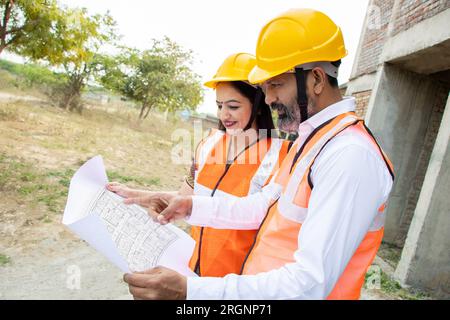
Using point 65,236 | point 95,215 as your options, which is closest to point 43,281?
point 65,236

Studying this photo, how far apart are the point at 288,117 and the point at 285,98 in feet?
0.25

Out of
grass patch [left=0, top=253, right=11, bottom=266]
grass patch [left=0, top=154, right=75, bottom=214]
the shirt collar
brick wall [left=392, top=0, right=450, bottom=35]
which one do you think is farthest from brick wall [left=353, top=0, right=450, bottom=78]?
grass patch [left=0, top=154, right=75, bottom=214]

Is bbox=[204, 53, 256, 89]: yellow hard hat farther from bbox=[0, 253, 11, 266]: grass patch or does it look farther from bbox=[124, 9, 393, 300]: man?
bbox=[0, 253, 11, 266]: grass patch

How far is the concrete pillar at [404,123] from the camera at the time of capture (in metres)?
5.39

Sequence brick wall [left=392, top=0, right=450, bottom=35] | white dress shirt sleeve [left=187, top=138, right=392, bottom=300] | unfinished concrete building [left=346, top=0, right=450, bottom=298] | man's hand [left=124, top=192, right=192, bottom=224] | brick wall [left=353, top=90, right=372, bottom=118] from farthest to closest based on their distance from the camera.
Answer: brick wall [left=353, top=90, right=372, bottom=118] < brick wall [left=392, top=0, right=450, bottom=35] < unfinished concrete building [left=346, top=0, right=450, bottom=298] < man's hand [left=124, top=192, right=192, bottom=224] < white dress shirt sleeve [left=187, top=138, right=392, bottom=300]

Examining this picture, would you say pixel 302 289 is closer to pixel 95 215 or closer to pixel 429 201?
pixel 95 215

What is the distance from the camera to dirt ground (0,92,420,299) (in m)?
3.43

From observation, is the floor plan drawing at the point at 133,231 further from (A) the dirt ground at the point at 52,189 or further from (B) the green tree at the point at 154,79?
(B) the green tree at the point at 154,79

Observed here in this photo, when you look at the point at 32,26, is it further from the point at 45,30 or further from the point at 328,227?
the point at 328,227

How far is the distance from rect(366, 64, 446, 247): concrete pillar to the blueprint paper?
16.0 ft

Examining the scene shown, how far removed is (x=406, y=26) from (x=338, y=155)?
489cm

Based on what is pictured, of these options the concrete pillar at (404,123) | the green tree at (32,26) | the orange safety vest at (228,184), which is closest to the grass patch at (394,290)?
the concrete pillar at (404,123)

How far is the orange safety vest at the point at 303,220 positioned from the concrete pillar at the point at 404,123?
187 inches

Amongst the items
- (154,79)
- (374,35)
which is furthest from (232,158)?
(154,79)
